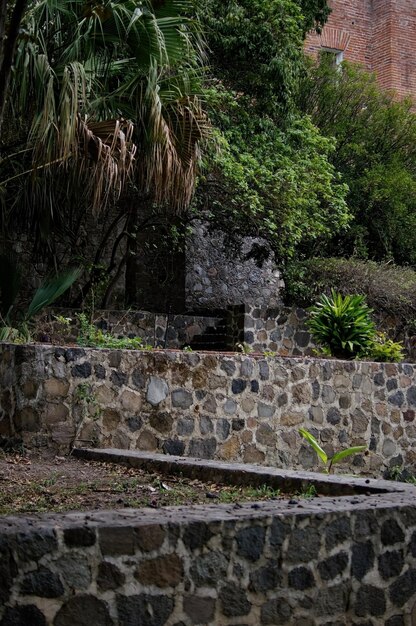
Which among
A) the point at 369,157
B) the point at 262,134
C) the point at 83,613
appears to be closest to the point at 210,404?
the point at 83,613

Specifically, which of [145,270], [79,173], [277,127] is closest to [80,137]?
[79,173]

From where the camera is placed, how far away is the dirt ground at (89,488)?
5.55 m

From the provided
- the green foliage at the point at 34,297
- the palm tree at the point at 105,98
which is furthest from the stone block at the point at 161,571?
the green foliage at the point at 34,297

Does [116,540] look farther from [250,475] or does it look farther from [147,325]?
[147,325]

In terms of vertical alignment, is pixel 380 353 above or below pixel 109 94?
below

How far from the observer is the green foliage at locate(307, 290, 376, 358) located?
11555mm

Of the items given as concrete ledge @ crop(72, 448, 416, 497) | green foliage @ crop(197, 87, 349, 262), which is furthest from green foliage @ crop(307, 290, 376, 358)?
concrete ledge @ crop(72, 448, 416, 497)

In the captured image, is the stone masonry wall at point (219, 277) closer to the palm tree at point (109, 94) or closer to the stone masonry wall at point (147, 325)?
the stone masonry wall at point (147, 325)

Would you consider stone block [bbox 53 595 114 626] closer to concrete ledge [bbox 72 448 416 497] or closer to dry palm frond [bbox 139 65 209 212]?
concrete ledge [bbox 72 448 416 497]

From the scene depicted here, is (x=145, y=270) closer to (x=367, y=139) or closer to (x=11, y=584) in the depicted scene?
(x=367, y=139)

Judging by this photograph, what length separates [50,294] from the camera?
35.5 ft

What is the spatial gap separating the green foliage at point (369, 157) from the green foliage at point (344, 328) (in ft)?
21.5

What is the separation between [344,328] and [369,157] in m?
8.82

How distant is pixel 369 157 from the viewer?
64.3 feet
